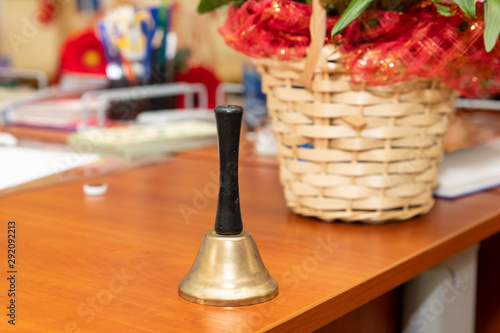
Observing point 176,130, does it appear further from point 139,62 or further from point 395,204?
point 395,204

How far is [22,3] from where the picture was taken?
14.9ft

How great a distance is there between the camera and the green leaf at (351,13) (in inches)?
29.8

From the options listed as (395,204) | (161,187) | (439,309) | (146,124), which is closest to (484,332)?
(439,309)

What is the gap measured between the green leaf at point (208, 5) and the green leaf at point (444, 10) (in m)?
0.29

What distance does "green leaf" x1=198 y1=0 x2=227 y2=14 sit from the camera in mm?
954

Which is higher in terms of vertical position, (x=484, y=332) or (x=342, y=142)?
(x=342, y=142)

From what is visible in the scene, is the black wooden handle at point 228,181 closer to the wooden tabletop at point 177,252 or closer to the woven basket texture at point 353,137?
the wooden tabletop at point 177,252

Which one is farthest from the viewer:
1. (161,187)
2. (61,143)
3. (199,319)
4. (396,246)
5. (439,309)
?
(61,143)

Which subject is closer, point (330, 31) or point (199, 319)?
point (199, 319)

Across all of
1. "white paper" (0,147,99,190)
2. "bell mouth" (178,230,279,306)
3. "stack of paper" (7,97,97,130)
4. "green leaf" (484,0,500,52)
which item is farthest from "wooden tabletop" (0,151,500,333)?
"stack of paper" (7,97,97,130)

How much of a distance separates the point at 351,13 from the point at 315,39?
0.22 ft

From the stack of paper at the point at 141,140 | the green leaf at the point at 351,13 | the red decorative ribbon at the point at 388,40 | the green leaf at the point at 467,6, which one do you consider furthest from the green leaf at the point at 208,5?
the stack of paper at the point at 141,140

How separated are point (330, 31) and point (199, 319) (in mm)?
405

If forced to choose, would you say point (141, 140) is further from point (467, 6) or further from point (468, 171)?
point (467, 6)
